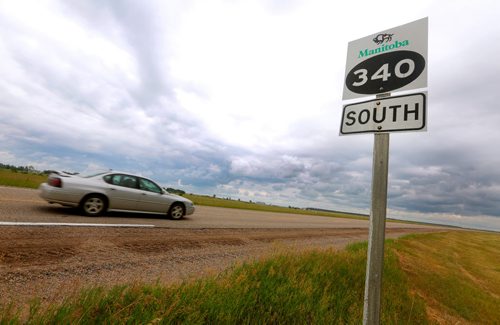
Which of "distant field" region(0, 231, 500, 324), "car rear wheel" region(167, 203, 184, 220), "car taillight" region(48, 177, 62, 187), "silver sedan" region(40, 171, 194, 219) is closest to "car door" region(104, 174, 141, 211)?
"silver sedan" region(40, 171, 194, 219)

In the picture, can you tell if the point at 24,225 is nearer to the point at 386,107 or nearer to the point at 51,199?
the point at 51,199

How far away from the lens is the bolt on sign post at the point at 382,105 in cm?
245

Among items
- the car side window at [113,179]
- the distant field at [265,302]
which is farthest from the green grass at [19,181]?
the distant field at [265,302]

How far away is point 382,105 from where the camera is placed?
2.64 m

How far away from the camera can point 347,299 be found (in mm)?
4176

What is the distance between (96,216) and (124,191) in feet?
3.80

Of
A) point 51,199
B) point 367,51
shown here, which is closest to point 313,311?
point 367,51

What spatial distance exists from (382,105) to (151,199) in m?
8.90

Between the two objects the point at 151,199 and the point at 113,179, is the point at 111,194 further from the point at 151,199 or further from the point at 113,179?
the point at 151,199

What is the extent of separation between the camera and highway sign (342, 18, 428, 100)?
255 cm

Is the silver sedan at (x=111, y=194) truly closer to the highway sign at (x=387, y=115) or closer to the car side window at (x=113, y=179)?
the car side window at (x=113, y=179)

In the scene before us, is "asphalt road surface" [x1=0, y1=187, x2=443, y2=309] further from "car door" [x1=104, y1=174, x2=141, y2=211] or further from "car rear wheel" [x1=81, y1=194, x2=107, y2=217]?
"car door" [x1=104, y1=174, x2=141, y2=211]

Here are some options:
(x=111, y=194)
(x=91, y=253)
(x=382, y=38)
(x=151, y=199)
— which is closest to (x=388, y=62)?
(x=382, y=38)

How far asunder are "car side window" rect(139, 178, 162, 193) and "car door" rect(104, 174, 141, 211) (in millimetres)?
244
